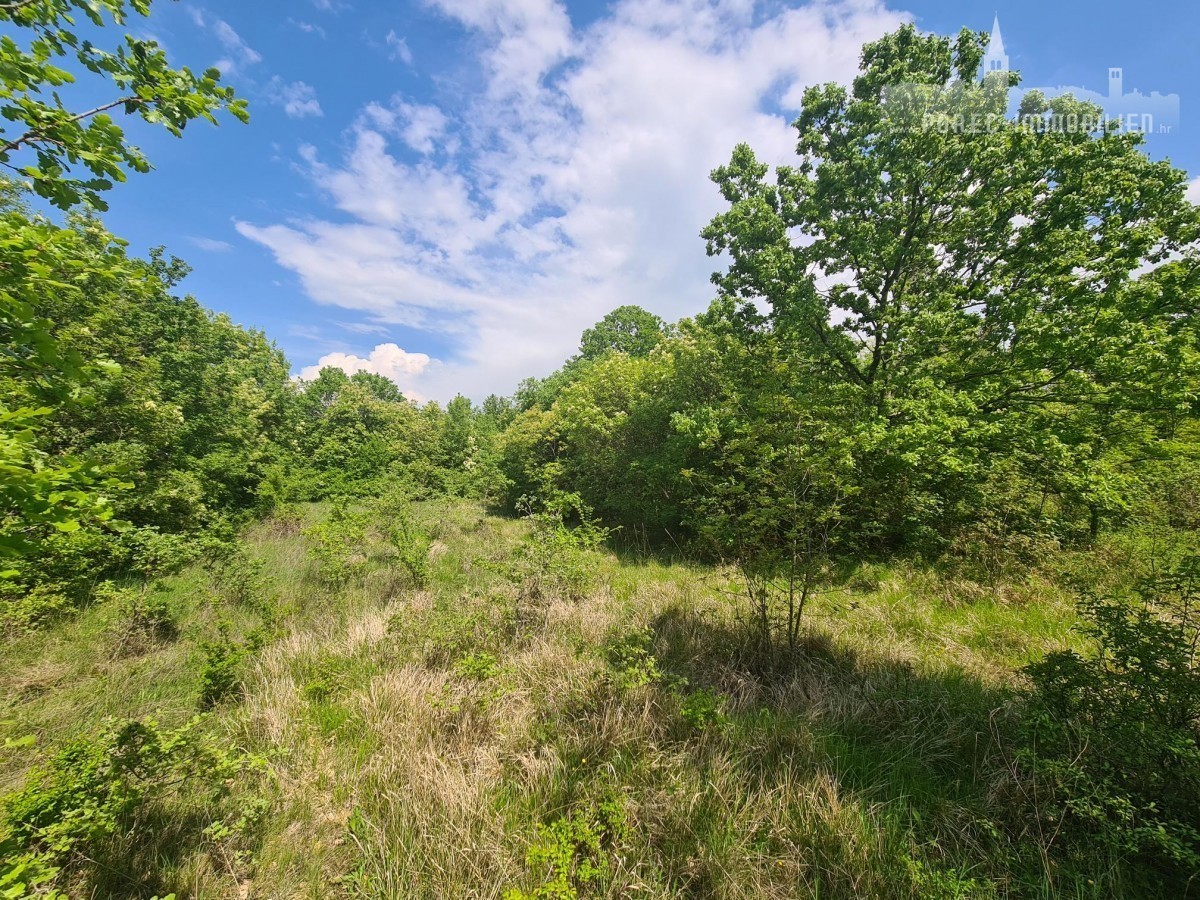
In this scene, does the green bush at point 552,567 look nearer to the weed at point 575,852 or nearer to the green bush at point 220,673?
the green bush at point 220,673

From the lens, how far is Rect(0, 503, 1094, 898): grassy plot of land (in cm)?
241

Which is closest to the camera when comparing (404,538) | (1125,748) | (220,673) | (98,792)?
(98,792)

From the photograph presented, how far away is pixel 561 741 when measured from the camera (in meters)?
3.39

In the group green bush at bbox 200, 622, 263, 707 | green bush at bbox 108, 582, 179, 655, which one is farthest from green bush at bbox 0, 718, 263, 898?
green bush at bbox 108, 582, 179, 655

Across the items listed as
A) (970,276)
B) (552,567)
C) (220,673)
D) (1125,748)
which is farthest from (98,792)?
(970,276)

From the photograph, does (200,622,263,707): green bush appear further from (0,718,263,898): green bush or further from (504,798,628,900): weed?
(504,798,628,900): weed

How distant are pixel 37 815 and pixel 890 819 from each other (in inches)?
191

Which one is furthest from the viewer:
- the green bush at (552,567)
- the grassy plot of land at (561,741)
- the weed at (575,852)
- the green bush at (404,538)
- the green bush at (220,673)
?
the green bush at (404,538)

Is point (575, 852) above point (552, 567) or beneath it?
beneath

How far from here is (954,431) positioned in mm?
7094

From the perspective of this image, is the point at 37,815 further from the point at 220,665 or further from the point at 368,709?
the point at 220,665

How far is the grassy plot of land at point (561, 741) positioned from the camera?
241 centimetres

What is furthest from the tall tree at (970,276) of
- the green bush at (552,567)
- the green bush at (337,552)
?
the green bush at (337,552)

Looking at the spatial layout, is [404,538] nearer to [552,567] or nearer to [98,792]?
[552,567]
